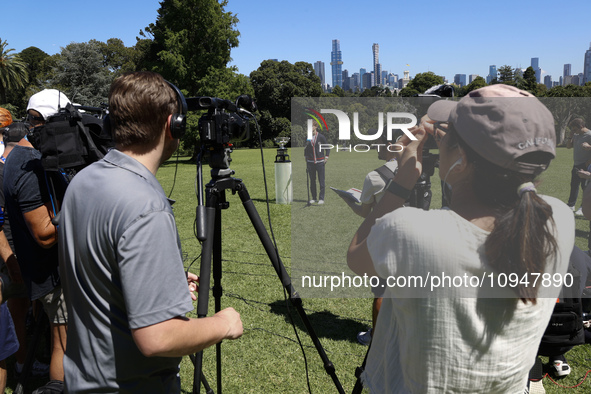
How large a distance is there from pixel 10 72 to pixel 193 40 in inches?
1145

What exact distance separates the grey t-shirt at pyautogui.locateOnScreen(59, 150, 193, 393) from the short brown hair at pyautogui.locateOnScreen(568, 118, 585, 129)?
4.93 ft

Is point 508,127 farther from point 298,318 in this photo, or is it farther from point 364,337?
point 298,318

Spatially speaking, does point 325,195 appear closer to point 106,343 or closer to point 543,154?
point 543,154

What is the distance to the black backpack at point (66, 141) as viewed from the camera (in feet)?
7.93

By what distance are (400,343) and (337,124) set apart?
106 cm

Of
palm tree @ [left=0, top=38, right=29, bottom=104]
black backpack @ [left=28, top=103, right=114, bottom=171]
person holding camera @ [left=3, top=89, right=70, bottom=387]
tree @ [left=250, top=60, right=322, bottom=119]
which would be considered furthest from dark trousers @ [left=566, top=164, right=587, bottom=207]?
palm tree @ [left=0, top=38, right=29, bottom=104]

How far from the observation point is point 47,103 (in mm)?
2920

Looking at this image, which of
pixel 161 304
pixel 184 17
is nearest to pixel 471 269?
pixel 161 304

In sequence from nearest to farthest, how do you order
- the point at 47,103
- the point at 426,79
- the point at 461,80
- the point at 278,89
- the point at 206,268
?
the point at 206,268 → the point at 426,79 → the point at 47,103 → the point at 461,80 → the point at 278,89

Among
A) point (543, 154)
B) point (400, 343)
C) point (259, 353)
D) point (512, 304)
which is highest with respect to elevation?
point (543, 154)

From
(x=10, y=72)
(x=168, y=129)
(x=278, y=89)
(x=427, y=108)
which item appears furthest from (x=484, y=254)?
(x=10, y=72)

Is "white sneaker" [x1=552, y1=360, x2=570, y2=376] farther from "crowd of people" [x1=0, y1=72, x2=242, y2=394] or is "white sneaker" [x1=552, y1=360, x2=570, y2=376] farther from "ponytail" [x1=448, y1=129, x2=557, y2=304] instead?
"crowd of people" [x1=0, y1=72, x2=242, y2=394]

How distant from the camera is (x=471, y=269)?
129 centimetres

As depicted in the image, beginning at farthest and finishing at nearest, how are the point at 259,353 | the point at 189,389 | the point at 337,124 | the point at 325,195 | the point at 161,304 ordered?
the point at 259,353, the point at 189,389, the point at 325,195, the point at 337,124, the point at 161,304
